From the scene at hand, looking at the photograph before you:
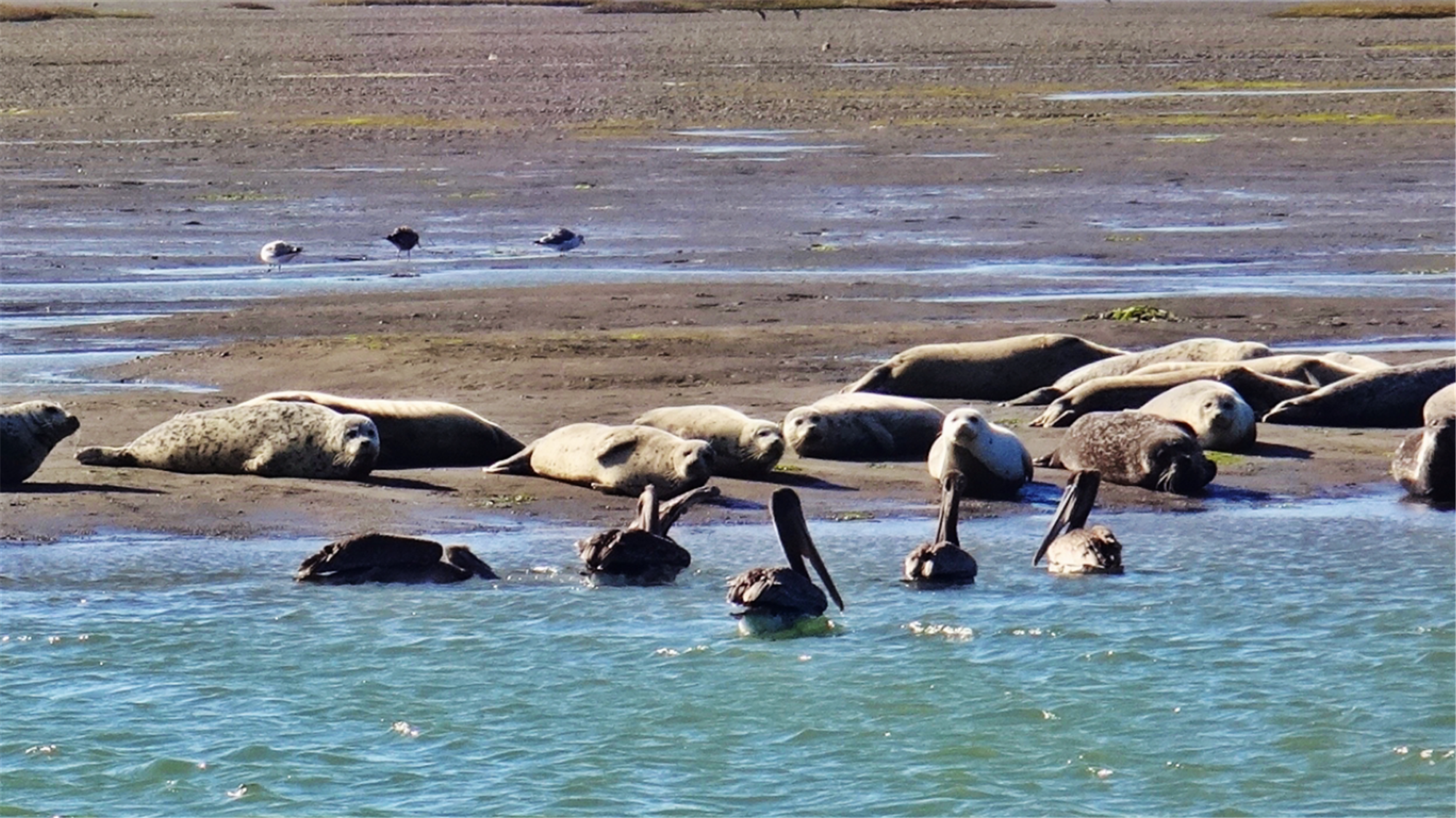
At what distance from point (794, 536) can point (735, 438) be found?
2412 mm

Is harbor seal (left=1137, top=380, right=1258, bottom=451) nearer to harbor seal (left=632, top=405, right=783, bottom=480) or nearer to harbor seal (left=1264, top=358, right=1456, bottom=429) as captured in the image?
harbor seal (left=1264, top=358, right=1456, bottom=429)

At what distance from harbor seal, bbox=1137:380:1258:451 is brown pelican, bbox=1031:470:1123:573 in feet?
6.65

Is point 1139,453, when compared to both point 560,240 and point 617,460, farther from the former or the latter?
point 560,240

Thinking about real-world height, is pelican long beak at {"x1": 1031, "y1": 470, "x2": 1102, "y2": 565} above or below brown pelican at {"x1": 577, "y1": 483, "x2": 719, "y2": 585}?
above

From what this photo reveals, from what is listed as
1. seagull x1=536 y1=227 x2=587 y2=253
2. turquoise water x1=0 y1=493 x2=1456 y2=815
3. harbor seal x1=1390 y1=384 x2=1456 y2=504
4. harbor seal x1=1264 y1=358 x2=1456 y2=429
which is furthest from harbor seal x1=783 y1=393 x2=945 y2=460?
seagull x1=536 y1=227 x2=587 y2=253

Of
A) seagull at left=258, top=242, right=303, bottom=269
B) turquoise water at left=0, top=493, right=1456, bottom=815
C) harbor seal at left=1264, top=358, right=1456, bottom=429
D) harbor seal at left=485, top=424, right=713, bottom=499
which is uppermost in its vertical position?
seagull at left=258, top=242, right=303, bottom=269

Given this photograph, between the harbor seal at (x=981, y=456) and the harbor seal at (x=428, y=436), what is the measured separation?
2.10 meters

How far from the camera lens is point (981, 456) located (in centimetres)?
952

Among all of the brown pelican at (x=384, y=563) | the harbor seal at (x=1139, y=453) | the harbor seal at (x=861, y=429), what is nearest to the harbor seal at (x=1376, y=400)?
the harbor seal at (x=1139, y=453)

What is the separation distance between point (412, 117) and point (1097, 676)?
32.5 metres

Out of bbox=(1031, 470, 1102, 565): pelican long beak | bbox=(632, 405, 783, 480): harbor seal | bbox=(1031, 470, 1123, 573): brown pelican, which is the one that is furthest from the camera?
bbox=(632, 405, 783, 480): harbor seal

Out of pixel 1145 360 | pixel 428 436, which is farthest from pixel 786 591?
pixel 1145 360

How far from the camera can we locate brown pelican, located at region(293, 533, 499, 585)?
25.8 ft

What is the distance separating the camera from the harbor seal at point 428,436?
10.2 meters
